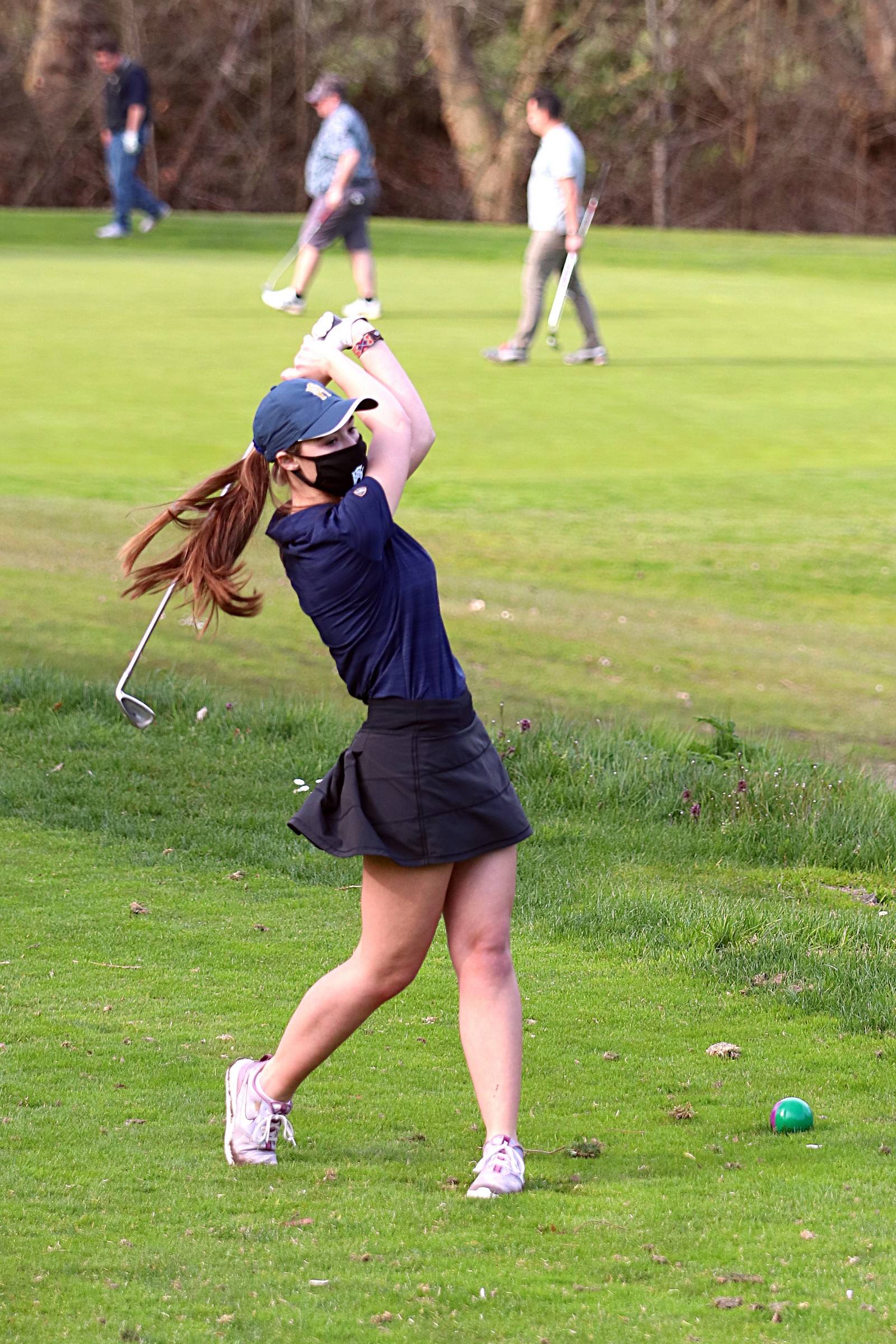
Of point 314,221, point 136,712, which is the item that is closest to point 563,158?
point 314,221

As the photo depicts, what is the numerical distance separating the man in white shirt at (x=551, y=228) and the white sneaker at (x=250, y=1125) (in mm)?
11726

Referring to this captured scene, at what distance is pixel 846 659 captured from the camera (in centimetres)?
843

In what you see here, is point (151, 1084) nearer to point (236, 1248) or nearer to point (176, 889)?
point (236, 1248)

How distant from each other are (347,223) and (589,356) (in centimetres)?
340

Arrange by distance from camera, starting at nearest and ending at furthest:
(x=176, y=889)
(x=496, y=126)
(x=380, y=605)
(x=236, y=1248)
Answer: (x=236, y=1248) → (x=380, y=605) → (x=176, y=889) → (x=496, y=126)

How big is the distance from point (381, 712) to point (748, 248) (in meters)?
24.3

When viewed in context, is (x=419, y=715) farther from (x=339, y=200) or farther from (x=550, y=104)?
(x=339, y=200)

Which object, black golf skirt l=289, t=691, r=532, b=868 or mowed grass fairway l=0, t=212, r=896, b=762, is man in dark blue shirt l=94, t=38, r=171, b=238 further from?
black golf skirt l=289, t=691, r=532, b=868

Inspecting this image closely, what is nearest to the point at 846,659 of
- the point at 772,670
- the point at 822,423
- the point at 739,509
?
the point at 772,670

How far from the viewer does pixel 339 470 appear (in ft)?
11.1

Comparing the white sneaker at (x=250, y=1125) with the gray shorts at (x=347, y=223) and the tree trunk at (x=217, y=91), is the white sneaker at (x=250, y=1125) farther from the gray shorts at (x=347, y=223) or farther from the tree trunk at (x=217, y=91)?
the tree trunk at (x=217, y=91)

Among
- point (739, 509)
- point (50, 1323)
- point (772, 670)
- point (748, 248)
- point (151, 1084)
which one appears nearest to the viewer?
point (50, 1323)

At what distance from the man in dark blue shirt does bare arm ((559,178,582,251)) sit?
1221 cm

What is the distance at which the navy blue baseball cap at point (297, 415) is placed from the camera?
3.33m
